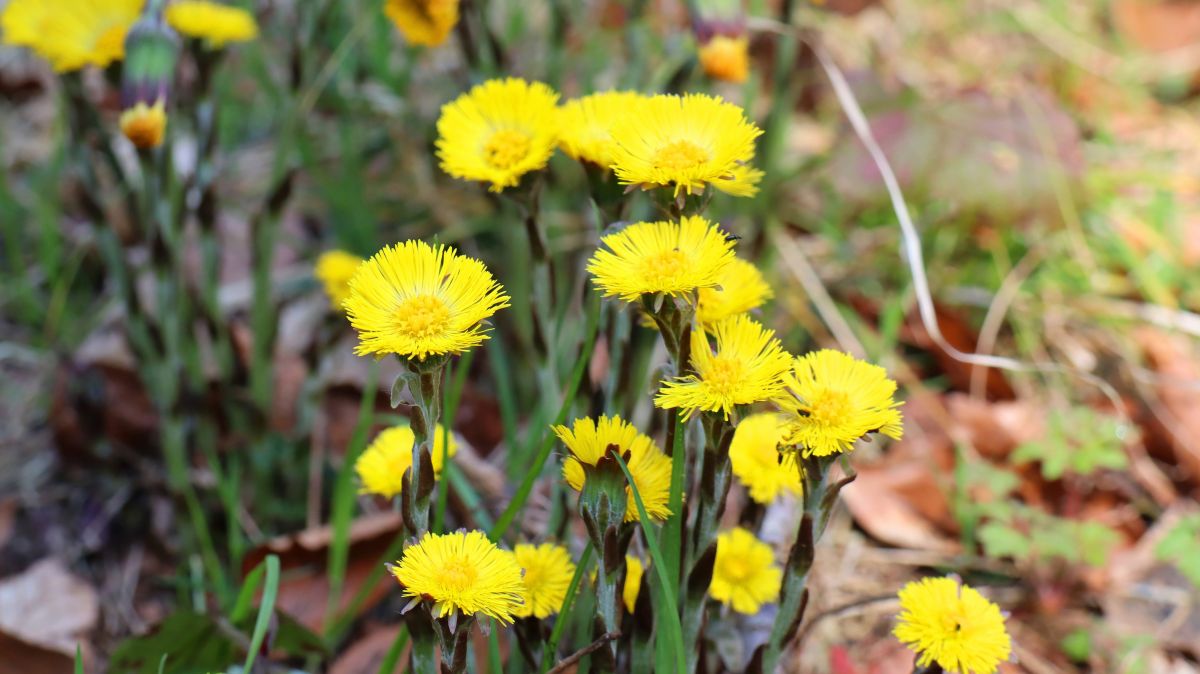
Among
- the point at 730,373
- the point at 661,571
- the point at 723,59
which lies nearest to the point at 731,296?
the point at 730,373

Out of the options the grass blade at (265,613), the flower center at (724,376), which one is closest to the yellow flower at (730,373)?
the flower center at (724,376)

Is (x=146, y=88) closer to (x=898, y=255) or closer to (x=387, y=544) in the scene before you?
(x=387, y=544)

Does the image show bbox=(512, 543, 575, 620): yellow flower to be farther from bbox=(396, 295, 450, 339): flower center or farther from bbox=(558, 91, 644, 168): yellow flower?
bbox=(558, 91, 644, 168): yellow flower

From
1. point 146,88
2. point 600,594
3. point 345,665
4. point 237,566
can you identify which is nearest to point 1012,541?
point 600,594

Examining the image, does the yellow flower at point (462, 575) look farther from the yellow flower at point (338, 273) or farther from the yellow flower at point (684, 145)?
the yellow flower at point (338, 273)

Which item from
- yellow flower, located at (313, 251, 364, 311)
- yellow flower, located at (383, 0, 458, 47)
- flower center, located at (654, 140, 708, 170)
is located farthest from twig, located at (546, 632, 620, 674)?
yellow flower, located at (383, 0, 458, 47)
